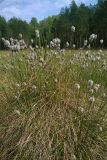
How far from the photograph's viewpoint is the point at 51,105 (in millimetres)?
4914

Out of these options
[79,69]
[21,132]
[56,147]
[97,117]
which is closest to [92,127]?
[97,117]

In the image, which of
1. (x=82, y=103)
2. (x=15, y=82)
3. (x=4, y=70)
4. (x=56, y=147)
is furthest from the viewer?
(x=4, y=70)

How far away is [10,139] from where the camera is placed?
186 inches

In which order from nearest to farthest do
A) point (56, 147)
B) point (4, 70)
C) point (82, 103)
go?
point (56, 147) → point (82, 103) → point (4, 70)

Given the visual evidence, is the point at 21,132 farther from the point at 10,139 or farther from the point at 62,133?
the point at 62,133

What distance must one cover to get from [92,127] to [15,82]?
4.20ft

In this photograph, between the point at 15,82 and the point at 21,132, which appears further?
the point at 15,82

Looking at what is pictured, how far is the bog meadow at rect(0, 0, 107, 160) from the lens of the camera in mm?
4555

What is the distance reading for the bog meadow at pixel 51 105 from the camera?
4555mm

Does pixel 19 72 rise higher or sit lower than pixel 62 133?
higher

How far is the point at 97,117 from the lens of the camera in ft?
15.5

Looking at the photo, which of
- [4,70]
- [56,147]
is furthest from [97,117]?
[4,70]

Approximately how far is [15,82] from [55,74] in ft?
1.77

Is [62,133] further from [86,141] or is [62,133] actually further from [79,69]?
[79,69]
